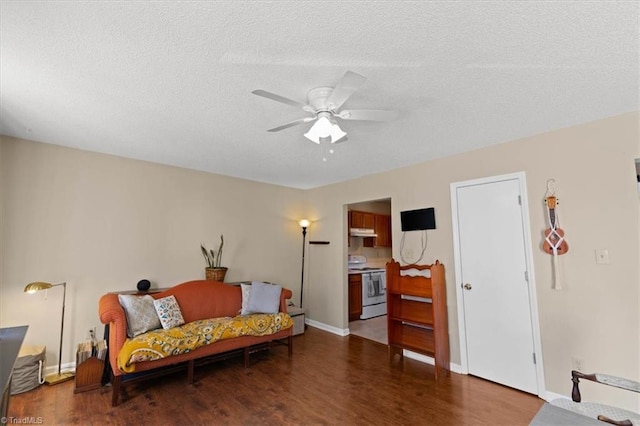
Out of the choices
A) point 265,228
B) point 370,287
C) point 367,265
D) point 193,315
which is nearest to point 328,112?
point 193,315

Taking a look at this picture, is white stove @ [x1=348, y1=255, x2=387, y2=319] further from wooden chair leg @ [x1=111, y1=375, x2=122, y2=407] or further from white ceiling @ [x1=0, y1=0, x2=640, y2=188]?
wooden chair leg @ [x1=111, y1=375, x2=122, y2=407]

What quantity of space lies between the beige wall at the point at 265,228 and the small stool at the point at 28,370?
27cm

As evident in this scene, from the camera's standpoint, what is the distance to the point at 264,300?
12.7 ft

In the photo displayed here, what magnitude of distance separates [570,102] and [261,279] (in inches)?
177

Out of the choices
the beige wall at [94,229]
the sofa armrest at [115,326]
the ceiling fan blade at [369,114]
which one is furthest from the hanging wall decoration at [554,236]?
the sofa armrest at [115,326]

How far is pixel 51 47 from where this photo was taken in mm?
1681

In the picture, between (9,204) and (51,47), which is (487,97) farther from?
(9,204)

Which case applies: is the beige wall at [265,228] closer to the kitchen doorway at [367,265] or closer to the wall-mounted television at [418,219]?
the wall-mounted television at [418,219]

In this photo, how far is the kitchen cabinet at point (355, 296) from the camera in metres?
5.34

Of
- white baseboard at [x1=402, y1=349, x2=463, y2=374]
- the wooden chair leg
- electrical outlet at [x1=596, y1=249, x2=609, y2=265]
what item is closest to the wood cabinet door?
white baseboard at [x1=402, y1=349, x2=463, y2=374]

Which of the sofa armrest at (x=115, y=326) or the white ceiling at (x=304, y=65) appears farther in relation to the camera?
the sofa armrest at (x=115, y=326)

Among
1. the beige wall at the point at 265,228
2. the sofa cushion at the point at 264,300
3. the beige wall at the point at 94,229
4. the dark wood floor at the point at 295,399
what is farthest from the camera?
the sofa cushion at the point at 264,300

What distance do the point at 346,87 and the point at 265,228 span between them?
3685 mm

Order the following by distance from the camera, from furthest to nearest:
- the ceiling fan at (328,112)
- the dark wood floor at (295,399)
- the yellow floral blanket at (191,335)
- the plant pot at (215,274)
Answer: the plant pot at (215,274), the yellow floral blanket at (191,335), the dark wood floor at (295,399), the ceiling fan at (328,112)
